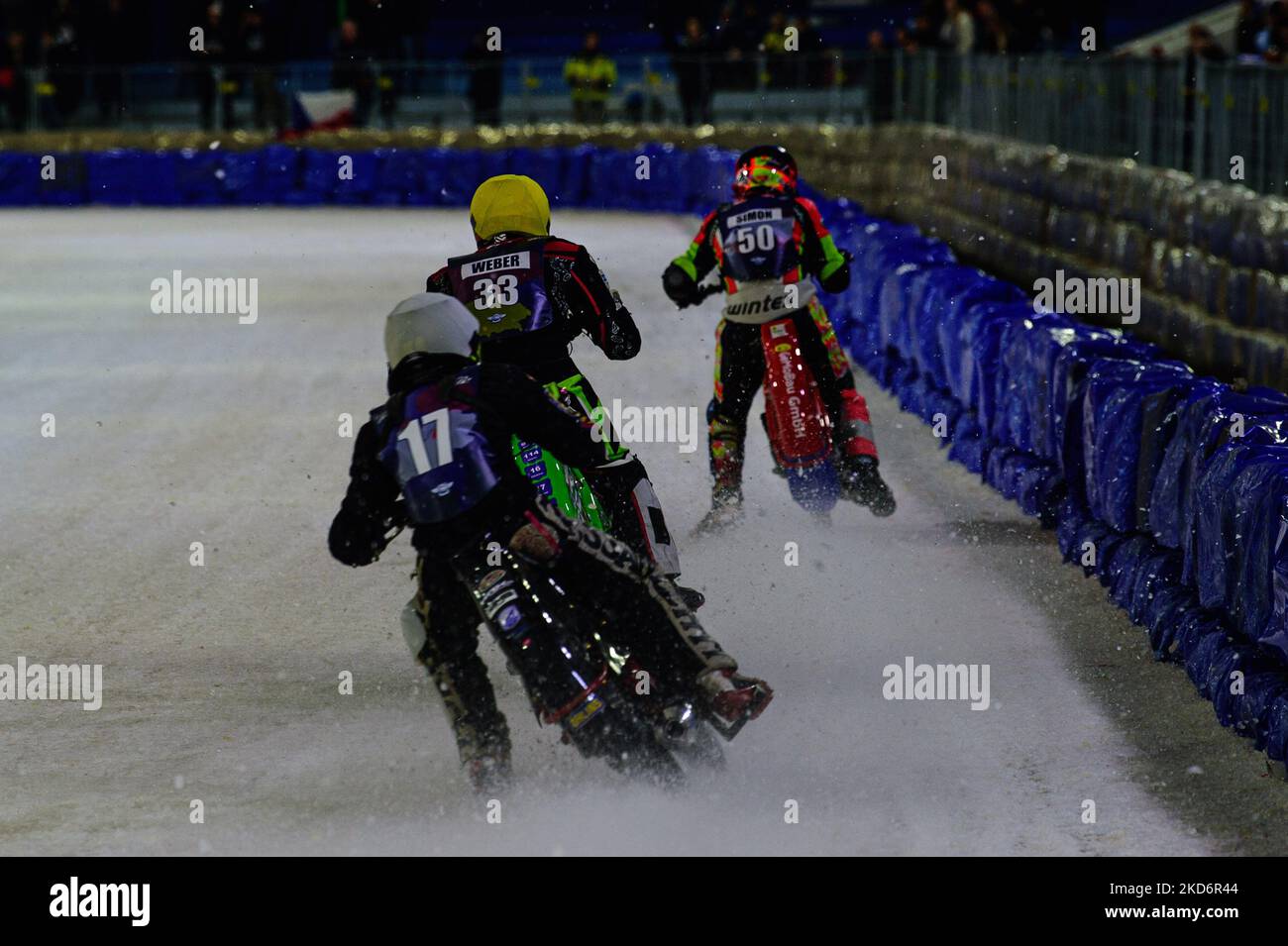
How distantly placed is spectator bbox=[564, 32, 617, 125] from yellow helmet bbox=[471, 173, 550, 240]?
2351 cm

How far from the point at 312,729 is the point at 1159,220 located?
796 centimetres

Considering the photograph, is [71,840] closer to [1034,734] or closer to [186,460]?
[1034,734]

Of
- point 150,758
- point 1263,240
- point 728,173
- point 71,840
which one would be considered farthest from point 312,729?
point 728,173

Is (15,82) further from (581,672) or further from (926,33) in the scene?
(581,672)

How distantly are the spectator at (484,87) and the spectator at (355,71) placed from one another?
1630 mm

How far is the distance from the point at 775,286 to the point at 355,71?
917 inches

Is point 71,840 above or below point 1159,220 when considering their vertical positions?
below

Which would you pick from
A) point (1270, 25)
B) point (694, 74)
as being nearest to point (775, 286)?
point (1270, 25)

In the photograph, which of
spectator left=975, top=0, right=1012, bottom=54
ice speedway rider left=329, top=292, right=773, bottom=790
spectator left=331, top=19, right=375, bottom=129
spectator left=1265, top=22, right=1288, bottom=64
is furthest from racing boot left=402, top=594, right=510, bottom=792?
spectator left=331, top=19, right=375, bottom=129

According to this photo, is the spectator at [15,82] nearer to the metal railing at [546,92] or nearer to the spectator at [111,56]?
the metal railing at [546,92]

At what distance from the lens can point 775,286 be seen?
930 centimetres

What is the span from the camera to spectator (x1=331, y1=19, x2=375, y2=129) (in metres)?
31.3

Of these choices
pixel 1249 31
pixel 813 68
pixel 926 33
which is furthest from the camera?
pixel 813 68

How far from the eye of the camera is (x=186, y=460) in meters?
11.4
